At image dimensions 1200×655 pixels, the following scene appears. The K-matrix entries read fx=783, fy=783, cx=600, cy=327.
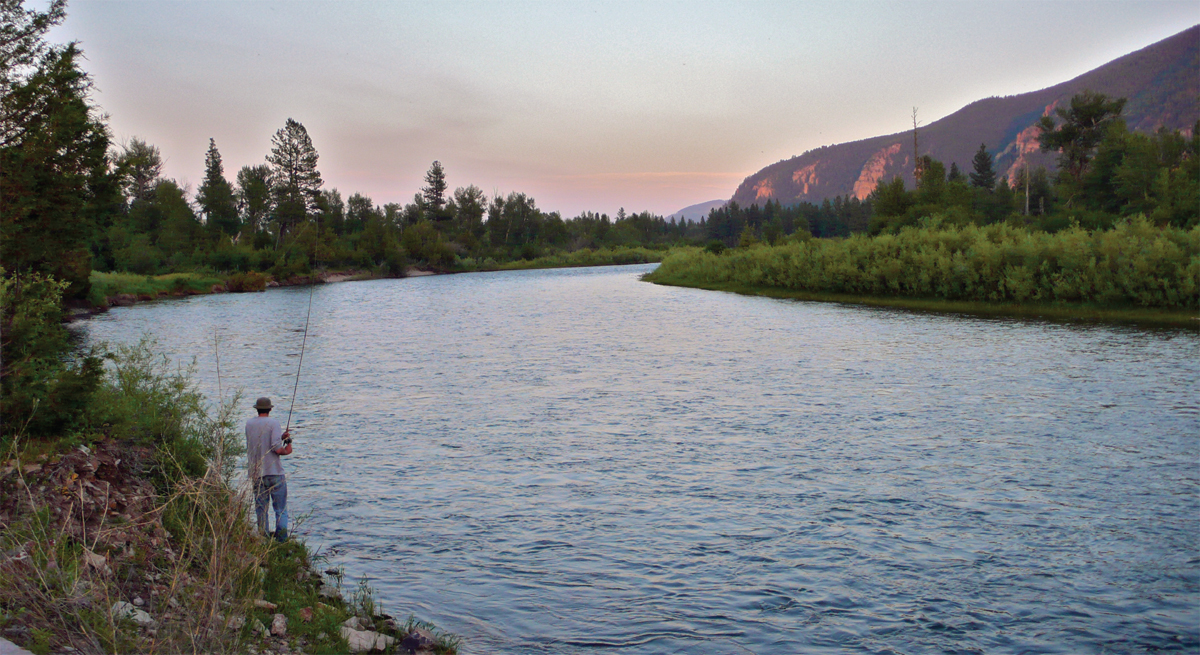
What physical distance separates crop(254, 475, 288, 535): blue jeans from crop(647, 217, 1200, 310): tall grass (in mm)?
38683

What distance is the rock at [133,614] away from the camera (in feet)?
21.5

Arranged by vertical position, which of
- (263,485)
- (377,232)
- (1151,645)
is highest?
(377,232)

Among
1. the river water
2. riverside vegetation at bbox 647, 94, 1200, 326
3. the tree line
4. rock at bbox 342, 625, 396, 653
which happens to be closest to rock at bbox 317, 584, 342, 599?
the river water

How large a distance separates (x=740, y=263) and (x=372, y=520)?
63.2 metres

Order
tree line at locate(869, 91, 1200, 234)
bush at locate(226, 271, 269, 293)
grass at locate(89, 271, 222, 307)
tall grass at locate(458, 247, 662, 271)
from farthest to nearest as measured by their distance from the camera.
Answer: tall grass at locate(458, 247, 662, 271)
bush at locate(226, 271, 269, 293)
tree line at locate(869, 91, 1200, 234)
grass at locate(89, 271, 222, 307)

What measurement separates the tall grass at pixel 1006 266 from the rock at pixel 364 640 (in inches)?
1535

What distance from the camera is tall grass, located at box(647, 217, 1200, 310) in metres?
36.3

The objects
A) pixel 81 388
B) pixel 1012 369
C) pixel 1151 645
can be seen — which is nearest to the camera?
pixel 1151 645

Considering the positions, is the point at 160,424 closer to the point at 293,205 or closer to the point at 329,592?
the point at 329,592

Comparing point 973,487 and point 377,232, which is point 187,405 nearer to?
point 973,487

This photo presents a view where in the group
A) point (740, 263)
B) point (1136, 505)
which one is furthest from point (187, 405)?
point (740, 263)

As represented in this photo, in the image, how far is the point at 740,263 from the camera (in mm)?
72438

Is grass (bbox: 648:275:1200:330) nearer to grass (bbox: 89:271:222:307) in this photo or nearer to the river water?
the river water

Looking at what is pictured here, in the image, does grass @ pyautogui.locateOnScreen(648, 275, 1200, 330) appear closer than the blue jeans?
No
